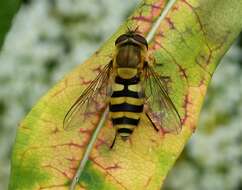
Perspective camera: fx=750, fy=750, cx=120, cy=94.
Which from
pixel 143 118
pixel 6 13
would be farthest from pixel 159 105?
pixel 6 13

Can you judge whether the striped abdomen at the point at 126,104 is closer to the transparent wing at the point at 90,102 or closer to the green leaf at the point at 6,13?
the transparent wing at the point at 90,102

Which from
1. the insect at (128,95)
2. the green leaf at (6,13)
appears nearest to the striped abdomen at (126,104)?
the insect at (128,95)

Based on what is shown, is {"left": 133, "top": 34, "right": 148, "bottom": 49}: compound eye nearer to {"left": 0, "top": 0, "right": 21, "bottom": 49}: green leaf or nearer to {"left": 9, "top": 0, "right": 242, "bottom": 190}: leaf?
{"left": 9, "top": 0, "right": 242, "bottom": 190}: leaf

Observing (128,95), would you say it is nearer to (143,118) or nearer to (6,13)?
(143,118)

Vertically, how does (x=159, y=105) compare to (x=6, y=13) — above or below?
below

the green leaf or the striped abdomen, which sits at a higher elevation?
the green leaf

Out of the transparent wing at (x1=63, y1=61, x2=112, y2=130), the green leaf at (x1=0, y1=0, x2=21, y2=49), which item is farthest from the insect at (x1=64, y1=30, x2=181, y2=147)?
the green leaf at (x1=0, y1=0, x2=21, y2=49)
